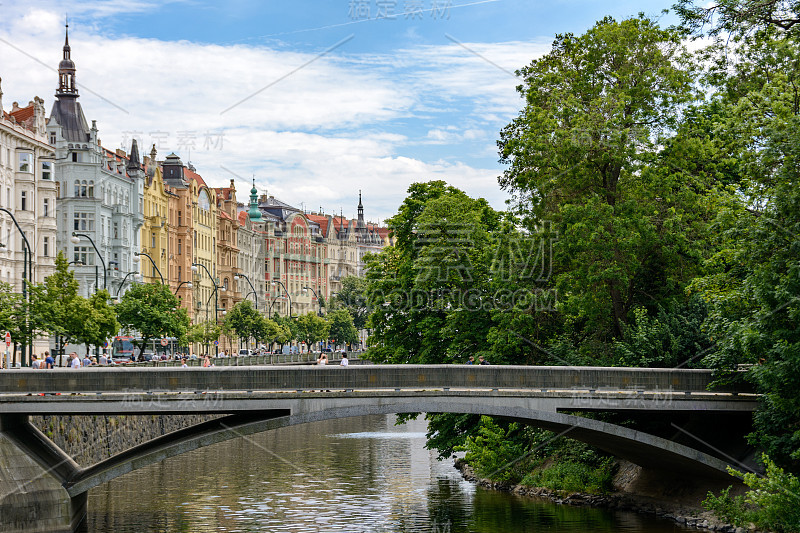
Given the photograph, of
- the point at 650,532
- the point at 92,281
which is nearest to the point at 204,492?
the point at 650,532

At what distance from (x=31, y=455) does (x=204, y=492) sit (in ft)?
39.7

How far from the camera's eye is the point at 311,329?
147m

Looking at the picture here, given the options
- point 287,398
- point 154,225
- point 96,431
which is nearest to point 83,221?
point 154,225

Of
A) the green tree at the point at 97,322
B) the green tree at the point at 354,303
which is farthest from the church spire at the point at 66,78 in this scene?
the green tree at the point at 354,303

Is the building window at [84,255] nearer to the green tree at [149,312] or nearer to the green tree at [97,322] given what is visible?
the green tree at [149,312]

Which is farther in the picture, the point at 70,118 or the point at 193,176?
the point at 193,176

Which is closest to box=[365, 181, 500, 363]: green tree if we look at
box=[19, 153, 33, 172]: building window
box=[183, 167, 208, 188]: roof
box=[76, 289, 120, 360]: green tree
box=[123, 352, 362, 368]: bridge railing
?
box=[123, 352, 362, 368]: bridge railing

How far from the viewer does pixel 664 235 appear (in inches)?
1663

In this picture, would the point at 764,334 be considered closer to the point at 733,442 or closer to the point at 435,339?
the point at 733,442

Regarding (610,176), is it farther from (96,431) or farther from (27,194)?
(27,194)

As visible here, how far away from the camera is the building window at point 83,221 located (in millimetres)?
97312

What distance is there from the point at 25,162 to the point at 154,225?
120ft

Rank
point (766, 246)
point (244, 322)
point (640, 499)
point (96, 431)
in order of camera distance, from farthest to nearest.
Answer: point (244, 322), point (96, 431), point (640, 499), point (766, 246)

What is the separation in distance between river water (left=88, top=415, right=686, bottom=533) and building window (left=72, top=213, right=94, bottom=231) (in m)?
38.6
